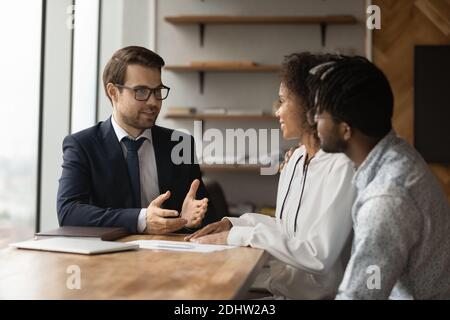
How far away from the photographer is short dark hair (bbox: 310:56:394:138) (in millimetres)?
1647

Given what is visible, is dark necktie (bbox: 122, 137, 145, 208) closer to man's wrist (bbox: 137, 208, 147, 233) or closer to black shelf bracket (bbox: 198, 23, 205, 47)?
man's wrist (bbox: 137, 208, 147, 233)

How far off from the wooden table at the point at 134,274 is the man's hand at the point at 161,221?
0.36m

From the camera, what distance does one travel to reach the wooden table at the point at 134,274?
54.6 inches

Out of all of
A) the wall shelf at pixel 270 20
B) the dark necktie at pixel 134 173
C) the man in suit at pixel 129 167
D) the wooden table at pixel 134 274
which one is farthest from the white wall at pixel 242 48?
the wooden table at pixel 134 274

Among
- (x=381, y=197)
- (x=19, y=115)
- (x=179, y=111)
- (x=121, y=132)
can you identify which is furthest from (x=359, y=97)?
(x=179, y=111)

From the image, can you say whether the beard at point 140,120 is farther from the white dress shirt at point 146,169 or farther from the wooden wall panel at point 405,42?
the wooden wall panel at point 405,42

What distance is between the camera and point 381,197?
1.52 m

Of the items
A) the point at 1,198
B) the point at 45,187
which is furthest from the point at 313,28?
the point at 1,198

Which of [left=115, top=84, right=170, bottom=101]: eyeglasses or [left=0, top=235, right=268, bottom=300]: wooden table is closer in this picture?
[left=0, top=235, right=268, bottom=300]: wooden table

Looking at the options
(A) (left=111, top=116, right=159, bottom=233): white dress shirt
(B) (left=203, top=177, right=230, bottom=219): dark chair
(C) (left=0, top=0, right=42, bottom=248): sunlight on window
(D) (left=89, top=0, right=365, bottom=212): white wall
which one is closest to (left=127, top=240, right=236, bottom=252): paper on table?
(A) (left=111, top=116, right=159, bottom=233): white dress shirt

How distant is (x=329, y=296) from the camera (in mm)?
1991

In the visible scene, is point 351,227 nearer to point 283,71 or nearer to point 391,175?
point 391,175

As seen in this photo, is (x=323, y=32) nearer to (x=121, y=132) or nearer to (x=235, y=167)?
(x=235, y=167)

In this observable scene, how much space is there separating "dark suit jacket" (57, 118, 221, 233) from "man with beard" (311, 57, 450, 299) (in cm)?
93
